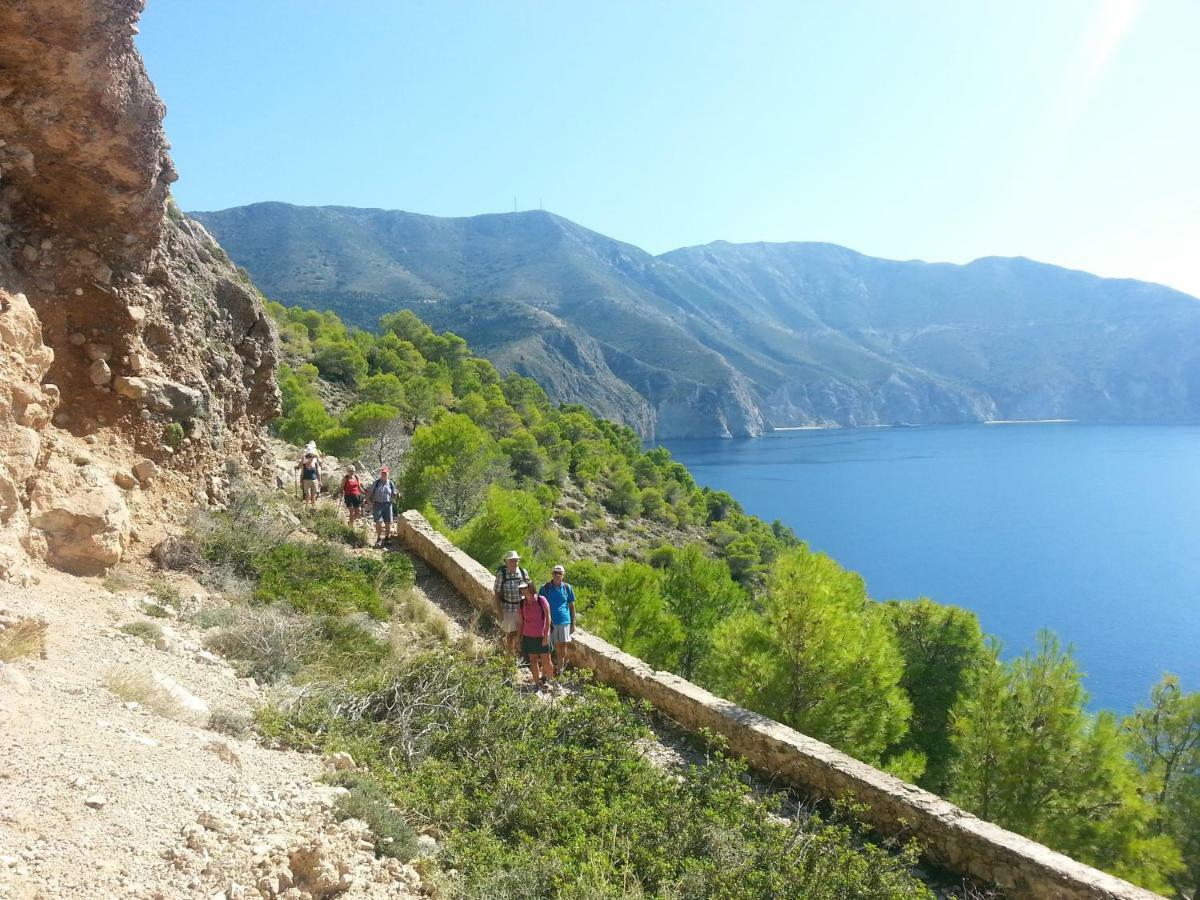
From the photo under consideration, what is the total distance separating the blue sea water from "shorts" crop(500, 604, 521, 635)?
39.6 metres

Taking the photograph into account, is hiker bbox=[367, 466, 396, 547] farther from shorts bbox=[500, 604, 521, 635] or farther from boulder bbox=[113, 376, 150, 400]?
shorts bbox=[500, 604, 521, 635]

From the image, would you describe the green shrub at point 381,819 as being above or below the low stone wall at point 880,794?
above

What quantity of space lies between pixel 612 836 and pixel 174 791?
8.66ft

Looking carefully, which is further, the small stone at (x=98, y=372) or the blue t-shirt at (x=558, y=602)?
the blue t-shirt at (x=558, y=602)

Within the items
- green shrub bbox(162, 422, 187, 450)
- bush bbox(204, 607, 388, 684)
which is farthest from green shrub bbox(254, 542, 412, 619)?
green shrub bbox(162, 422, 187, 450)

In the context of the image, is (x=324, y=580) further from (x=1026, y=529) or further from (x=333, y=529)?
(x=1026, y=529)

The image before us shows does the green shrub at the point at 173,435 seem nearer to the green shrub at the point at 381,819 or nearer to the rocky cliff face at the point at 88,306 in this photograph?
the rocky cliff face at the point at 88,306

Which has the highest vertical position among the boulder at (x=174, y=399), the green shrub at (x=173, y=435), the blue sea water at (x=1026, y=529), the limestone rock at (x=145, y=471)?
the boulder at (x=174, y=399)

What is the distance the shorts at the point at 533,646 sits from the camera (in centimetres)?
799

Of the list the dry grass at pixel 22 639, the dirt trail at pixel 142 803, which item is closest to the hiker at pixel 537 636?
the dirt trail at pixel 142 803

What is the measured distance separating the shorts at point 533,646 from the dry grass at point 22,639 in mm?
4580

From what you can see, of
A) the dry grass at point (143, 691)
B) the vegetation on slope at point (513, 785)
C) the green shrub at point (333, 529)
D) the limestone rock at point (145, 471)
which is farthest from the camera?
the green shrub at point (333, 529)

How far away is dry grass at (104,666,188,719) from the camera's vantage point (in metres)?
4.45

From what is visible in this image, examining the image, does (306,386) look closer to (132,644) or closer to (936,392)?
(132,644)
